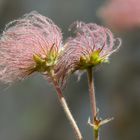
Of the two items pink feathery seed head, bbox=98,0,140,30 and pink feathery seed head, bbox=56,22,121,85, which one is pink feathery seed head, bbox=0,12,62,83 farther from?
pink feathery seed head, bbox=98,0,140,30

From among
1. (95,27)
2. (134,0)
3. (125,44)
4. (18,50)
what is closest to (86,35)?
(95,27)

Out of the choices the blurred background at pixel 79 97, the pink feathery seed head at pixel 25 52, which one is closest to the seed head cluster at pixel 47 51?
the pink feathery seed head at pixel 25 52

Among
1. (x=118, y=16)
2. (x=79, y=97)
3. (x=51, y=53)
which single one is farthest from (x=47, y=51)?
(x=79, y=97)

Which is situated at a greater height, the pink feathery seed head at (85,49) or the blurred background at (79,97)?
the pink feathery seed head at (85,49)

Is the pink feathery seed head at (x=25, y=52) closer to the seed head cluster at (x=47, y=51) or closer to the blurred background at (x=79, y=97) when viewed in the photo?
the seed head cluster at (x=47, y=51)

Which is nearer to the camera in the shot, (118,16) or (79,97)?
(118,16)

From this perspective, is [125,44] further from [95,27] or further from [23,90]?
[95,27]

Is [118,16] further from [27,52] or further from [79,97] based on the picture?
[27,52]
